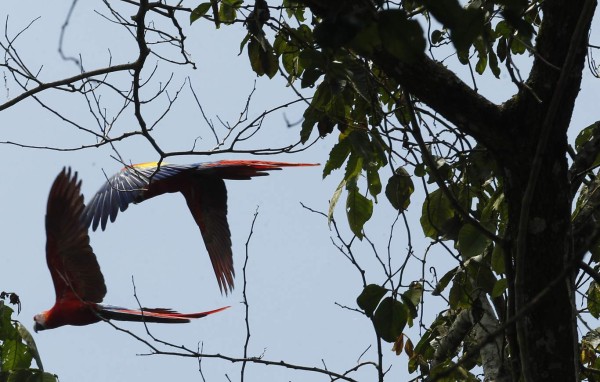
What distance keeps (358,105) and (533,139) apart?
1.02 m

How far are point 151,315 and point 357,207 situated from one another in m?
2.25

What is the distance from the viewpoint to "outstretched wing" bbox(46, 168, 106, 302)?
169 inches

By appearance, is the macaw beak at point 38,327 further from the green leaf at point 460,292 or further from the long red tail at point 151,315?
the green leaf at point 460,292

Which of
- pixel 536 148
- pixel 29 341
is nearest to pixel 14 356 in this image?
pixel 29 341

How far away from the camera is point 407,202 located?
8.17 ft

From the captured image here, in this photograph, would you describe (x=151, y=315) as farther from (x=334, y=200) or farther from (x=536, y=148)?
(x=536, y=148)

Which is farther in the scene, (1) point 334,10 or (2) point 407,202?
(2) point 407,202

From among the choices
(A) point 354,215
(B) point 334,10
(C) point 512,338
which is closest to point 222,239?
(A) point 354,215

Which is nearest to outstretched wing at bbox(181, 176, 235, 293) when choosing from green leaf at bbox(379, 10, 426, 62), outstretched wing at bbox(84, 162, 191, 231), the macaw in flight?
the macaw in flight

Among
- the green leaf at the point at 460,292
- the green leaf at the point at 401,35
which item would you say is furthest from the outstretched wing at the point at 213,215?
the green leaf at the point at 401,35

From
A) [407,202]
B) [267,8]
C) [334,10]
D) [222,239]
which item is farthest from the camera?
[222,239]

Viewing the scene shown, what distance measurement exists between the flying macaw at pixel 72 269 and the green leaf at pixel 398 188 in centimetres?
202

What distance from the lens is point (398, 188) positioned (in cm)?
238

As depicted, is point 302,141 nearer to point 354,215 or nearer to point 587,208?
point 354,215
